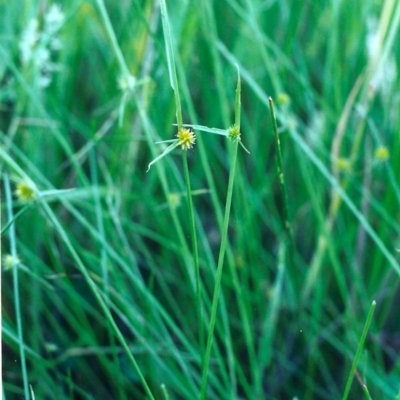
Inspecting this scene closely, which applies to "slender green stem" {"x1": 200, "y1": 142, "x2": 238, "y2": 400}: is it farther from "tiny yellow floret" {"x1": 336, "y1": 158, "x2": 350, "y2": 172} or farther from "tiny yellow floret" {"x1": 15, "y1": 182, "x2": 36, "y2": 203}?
"tiny yellow floret" {"x1": 336, "y1": 158, "x2": 350, "y2": 172}

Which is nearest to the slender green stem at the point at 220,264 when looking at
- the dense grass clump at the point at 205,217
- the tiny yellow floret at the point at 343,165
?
the dense grass clump at the point at 205,217

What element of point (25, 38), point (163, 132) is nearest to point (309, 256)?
point (163, 132)

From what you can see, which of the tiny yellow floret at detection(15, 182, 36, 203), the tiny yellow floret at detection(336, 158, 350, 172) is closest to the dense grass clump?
the tiny yellow floret at detection(336, 158, 350, 172)

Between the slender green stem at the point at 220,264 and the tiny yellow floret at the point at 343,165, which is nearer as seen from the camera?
the slender green stem at the point at 220,264

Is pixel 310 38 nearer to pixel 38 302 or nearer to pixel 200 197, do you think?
pixel 200 197

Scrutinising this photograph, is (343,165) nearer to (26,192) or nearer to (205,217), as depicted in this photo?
(205,217)

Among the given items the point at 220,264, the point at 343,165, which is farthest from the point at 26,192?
the point at 343,165

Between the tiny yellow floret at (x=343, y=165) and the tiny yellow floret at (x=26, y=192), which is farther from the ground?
the tiny yellow floret at (x=26, y=192)

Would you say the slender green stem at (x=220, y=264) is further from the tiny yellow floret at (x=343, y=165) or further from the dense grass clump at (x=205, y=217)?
the tiny yellow floret at (x=343, y=165)
